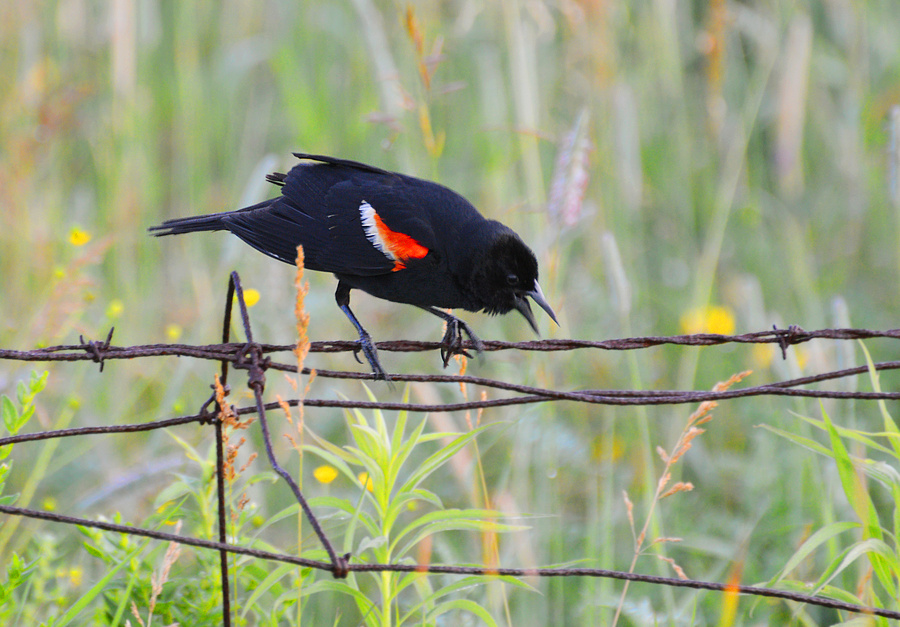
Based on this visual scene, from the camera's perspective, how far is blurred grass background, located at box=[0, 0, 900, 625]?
2566 mm

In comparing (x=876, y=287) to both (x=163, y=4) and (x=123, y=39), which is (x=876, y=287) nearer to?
(x=123, y=39)

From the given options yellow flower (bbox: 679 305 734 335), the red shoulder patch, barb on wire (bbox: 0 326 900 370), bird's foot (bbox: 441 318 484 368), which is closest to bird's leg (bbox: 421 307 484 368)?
bird's foot (bbox: 441 318 484 368)

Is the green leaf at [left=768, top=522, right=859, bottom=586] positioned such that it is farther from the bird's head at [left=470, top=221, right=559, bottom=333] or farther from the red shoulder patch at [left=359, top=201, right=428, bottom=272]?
the red shoulder patch at [left=359, top=201, right=428, bottom=272]

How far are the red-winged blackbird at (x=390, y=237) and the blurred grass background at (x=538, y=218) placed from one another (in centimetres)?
20

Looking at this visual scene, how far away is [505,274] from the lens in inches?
91.1

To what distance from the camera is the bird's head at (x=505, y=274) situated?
7.54 feet

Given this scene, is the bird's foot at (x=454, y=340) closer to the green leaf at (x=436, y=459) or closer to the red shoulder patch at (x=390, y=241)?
the red shoulder patch at (x=390, y=241)

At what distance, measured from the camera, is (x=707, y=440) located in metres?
3.61

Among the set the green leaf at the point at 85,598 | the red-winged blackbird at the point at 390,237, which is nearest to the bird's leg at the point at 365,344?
the red-winged blackbird at the point at 390,237

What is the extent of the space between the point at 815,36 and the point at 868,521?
15.1ft

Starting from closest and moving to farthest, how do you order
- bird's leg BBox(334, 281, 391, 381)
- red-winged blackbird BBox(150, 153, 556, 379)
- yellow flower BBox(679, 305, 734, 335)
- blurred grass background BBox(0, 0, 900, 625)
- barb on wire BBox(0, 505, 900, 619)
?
barb on wire BBox(0, 505, 900, 619)
bird's leg BBox(334, 281, 391, 381)
red-winged blackbird BBox(150, 153, 556, 379)
blurred grass background BBox(0, 0, 900, 625)
yellow flower BBox(679, 305, 734, 335)

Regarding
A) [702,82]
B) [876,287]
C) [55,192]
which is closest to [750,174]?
[876,287]

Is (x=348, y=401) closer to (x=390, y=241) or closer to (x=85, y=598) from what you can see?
(x=85, y=598)

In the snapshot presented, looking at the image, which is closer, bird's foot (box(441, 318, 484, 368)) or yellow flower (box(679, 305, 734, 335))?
bird's foot (box(441, 318, 484, 368))
